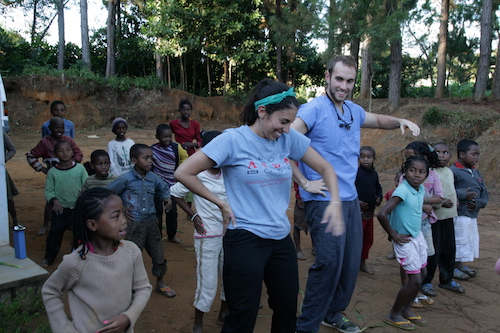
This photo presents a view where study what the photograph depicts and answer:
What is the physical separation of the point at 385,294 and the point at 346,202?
1844 millimetres

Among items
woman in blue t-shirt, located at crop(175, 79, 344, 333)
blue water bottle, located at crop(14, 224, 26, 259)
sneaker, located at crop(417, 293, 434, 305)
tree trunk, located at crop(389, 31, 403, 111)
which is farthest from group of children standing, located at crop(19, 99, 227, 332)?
tree trunk, located at crop(389, 31, 403, 111)

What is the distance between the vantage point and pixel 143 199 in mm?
3979

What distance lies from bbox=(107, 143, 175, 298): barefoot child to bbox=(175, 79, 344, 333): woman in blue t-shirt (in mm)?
1648

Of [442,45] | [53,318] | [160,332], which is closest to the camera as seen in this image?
[53,318]

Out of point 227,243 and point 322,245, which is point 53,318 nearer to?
point 227,243

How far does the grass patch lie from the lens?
10.4ft

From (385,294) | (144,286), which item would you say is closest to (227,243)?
(144,286)

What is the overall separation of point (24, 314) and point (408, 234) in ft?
10.7

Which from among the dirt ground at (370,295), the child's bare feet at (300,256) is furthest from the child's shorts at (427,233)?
the child's bare feet at (300,256)

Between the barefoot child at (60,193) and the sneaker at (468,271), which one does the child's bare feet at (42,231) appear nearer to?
the barefoot child at (60,193)

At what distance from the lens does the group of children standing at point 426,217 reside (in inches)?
144

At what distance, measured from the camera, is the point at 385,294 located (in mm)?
4465

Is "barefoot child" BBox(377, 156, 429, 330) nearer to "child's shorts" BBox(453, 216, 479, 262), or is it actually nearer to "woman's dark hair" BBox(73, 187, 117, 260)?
"child's shorts" BBox(453, 216, 479, 262)

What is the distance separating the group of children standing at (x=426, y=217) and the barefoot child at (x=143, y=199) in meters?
2.09
